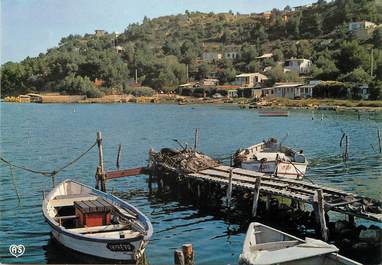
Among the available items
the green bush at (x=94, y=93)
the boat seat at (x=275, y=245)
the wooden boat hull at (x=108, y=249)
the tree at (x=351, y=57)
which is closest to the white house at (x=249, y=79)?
the tree at (x=351, y=57)

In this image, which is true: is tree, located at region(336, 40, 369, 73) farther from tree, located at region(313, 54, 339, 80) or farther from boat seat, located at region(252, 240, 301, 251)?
boat seat, located at region(252, 240, 301, 251)

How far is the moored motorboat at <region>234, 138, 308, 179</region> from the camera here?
1792cm

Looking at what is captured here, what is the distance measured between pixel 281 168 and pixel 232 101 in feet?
180

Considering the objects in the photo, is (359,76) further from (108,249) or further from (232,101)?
(108,249)

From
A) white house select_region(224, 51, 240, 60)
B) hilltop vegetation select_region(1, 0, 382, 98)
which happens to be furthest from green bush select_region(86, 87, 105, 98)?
white house select_region(224, 51, 240, 60)

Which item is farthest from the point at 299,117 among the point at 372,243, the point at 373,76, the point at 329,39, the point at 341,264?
the point at 341,264

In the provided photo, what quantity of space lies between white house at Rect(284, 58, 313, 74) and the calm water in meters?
14.4

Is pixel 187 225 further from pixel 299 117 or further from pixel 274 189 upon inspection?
pixel 299 117

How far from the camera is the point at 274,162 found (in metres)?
18.1

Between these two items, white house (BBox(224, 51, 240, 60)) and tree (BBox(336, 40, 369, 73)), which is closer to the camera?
tree (BBox(336, 40, 369, 73))

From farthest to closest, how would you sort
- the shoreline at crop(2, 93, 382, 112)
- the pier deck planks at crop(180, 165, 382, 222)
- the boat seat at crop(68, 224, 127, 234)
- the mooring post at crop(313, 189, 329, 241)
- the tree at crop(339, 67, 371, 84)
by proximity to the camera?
the shoreline at crop(2, 93, 382, 112) → the tree at crop(339, 67, 371, 84) → the pier deck planks at crop(180, 165, 382, 222) → the mooring post at crop(313, 189, 329, 241) → the boat seat at crop(68, 224, 127, 234)

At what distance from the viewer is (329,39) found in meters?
63.1

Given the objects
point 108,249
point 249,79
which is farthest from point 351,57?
point 108,249

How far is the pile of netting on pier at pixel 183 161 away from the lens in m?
17.3
